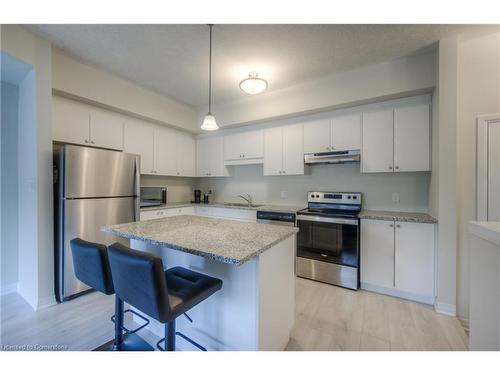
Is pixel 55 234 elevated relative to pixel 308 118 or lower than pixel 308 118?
lower

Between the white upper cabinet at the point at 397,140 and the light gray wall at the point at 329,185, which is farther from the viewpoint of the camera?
the light gray wall at the point at 329,185

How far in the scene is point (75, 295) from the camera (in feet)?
7.52

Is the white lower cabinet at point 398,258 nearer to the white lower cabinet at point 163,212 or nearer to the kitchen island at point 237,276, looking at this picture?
the kitchen island at point 237,276

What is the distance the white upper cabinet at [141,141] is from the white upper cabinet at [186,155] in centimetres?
55

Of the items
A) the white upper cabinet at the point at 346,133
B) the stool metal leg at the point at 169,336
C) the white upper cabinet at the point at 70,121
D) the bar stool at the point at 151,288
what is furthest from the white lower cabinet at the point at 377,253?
the white upper cabinet at the point at 70,121

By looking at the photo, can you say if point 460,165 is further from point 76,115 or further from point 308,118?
point 76,115

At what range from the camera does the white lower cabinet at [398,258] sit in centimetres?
221

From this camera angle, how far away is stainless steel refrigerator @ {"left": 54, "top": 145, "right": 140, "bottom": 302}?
218cm

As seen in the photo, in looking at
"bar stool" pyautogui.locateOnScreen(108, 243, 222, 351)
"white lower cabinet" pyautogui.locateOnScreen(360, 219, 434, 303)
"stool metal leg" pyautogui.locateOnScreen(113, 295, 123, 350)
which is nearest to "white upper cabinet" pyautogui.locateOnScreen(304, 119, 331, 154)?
"white lower cabinet" pyautogui.locateOnScreen(360, 219, 434, 303)

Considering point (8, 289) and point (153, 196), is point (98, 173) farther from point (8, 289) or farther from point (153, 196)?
point (8, 289)
